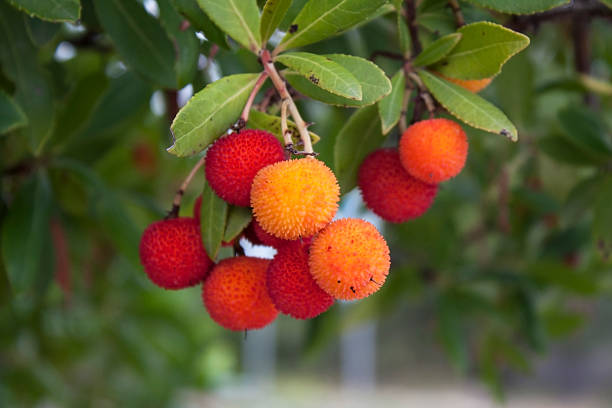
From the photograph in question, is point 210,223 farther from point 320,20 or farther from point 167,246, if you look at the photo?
point 320,20

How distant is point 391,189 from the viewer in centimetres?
68

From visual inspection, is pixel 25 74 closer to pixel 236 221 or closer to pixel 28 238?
pixel 28 238

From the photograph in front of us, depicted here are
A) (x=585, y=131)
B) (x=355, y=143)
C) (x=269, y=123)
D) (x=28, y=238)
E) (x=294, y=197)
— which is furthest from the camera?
(x=585, y=131)

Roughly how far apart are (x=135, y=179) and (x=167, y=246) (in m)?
1.14

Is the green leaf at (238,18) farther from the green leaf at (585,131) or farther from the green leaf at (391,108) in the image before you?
the green leaf at (585,131)

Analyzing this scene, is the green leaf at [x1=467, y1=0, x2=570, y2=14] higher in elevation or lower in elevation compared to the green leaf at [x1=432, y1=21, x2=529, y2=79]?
higher

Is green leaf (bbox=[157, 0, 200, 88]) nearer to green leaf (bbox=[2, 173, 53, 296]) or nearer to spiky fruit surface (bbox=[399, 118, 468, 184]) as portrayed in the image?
spiky fruit surface (bbox=[399, 118, 468, 184])

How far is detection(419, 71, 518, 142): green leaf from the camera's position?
591 mm

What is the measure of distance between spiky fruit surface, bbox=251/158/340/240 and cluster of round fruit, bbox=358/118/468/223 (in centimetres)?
14

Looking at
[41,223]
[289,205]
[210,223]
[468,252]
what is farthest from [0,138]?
[468,252]

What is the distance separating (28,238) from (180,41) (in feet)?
1.46

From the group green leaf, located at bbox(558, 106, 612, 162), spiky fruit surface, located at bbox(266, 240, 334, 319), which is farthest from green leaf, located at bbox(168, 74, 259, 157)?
green leaf, located at bbox(558, 106, 612, 162)

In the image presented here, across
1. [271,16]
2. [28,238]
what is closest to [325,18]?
[271,16]

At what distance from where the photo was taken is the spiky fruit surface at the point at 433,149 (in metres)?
0.64
